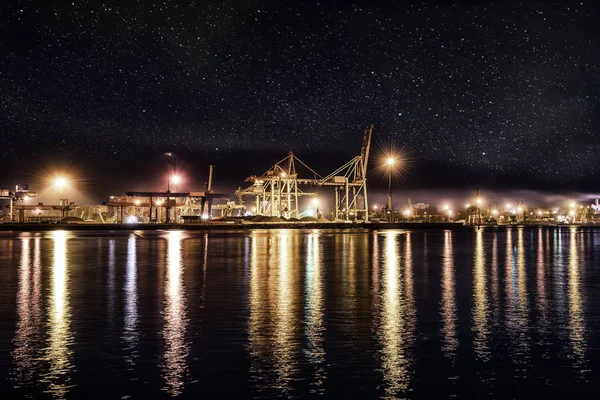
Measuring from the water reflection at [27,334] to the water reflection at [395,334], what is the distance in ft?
18.0

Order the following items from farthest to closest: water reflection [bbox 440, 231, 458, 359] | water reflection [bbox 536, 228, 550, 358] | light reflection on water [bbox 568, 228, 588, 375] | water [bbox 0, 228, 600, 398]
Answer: water reflection [bbox 536, 228, 550, 358]
water reflection [bbox 440, 231, 458, 359]
light reflection on water [bbox 568, 228, 588, 375]
water [bbox 0, 228, 600, 398]

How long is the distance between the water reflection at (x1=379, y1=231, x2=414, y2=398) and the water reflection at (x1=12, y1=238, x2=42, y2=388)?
5.49 metres

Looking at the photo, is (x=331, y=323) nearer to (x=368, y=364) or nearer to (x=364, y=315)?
(x=364, y=315)

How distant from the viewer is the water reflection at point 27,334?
980 cm

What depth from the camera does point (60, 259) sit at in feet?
112

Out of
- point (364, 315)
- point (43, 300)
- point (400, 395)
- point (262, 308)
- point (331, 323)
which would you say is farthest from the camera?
point (43, 300)

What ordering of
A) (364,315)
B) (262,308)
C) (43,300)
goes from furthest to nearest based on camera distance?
(43,300) → (262,308) → (364,315)

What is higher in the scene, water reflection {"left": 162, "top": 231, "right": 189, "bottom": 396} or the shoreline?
the shoreline

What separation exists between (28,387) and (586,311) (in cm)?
1349

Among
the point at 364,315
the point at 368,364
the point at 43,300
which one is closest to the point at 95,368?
the point at 368,364

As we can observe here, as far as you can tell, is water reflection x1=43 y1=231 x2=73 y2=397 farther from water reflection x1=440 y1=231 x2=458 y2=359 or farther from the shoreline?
the shoreline

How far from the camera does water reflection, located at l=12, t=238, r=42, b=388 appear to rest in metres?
9.80

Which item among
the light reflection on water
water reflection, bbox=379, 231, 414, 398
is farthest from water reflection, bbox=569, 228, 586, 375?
water reflection, bbox=379, 231, 414, 398

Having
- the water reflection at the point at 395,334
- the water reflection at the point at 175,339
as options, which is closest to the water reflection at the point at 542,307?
the water reflection at the point at 395,334
